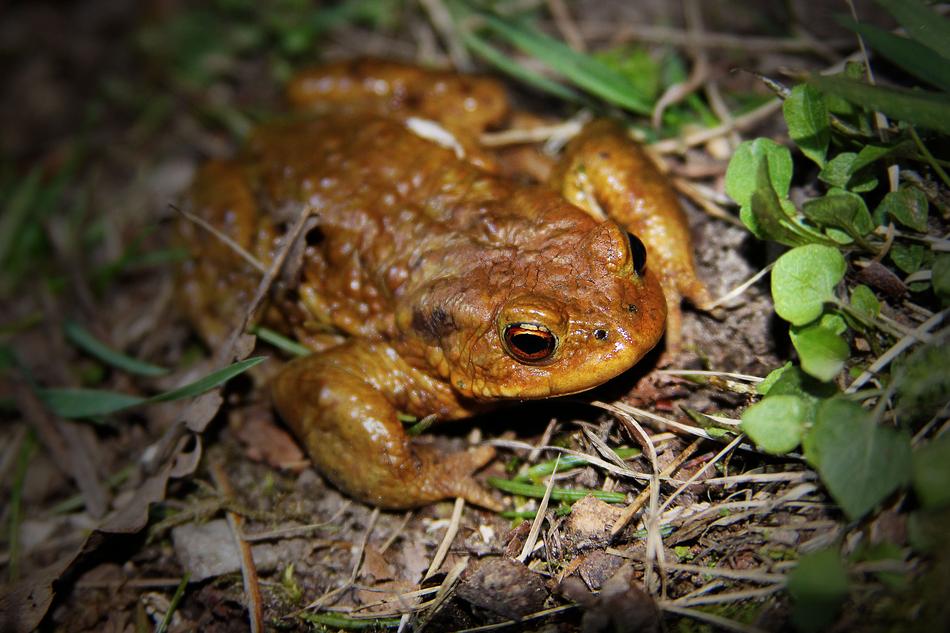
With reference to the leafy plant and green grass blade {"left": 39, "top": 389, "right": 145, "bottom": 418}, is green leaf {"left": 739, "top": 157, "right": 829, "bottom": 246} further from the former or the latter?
green grass blade {"left": 39, "top": 389, "right": 145, "bottom": 418}

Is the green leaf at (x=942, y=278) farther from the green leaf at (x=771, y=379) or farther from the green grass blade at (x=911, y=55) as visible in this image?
the green grass blade at (x=911, y=55)

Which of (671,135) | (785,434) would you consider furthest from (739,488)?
(671,135)

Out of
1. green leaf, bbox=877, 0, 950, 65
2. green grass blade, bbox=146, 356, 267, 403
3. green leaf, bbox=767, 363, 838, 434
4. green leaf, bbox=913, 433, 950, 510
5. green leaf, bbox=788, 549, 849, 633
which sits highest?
green leaf, bbox=877, 0, 950, 65

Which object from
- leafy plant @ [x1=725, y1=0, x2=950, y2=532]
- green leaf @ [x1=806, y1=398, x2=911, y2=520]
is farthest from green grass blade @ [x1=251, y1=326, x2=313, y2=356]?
green leaf @ [x1=806, y1=398, x2=911, y2=520]

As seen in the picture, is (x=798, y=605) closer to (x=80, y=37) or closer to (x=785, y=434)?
(x=785, y=434)

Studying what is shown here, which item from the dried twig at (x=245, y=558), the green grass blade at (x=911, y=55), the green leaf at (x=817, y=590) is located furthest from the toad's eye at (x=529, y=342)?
the green grass blade at (x=911, y=55)

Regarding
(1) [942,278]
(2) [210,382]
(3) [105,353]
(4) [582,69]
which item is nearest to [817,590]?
(1) [942,278]
